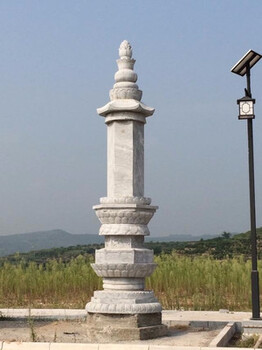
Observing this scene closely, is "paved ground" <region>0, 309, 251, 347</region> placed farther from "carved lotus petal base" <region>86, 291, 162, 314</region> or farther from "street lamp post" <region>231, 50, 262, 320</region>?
"street lamp post" <region>231, 50, 262, 320</region>

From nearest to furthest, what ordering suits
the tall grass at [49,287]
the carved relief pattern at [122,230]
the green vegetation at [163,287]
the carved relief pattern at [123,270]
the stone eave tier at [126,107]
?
the carved relief pattern at [123,270] < the carved relief pattern at [122,230] < the stone eave tier at [126,107] < the green vegetation at [163,287] < the tall grass at [49,287]

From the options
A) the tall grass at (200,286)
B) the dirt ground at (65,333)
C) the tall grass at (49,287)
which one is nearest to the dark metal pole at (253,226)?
the dirt ground at (65,333)

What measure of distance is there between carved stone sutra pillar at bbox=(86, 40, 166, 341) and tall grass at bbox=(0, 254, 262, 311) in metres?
4.89

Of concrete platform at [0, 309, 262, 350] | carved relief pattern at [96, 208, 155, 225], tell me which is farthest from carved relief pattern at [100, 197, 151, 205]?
concrete platform at [0, 309, 262, 350]

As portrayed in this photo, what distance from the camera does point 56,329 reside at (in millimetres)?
11094

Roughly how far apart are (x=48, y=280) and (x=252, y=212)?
6.71 m

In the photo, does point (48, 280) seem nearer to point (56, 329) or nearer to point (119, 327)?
point (56, 329)

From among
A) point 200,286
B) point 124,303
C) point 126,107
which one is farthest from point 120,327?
point 200,286

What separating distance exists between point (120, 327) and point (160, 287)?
631 cm

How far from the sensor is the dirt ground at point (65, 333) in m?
9.82

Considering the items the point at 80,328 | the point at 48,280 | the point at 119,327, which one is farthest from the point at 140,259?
the point at 48,280

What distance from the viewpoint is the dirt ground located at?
982 centimetres

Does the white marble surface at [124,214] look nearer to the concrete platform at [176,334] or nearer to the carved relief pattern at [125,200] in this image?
the carved relief pattern at [125,200]

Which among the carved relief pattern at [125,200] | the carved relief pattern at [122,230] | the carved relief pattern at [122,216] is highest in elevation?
the carved relief pattern at [125,200]
